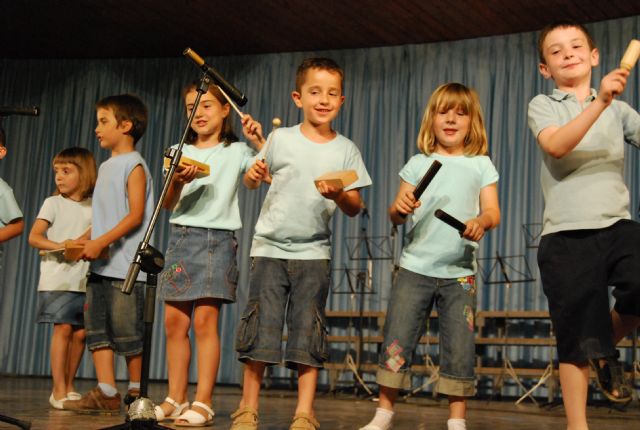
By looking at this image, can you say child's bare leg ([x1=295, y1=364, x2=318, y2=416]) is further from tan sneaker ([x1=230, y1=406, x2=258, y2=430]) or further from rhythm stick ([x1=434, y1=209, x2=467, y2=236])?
rhythm stick ([x1=434, y1=209, x2=467, y2=236])

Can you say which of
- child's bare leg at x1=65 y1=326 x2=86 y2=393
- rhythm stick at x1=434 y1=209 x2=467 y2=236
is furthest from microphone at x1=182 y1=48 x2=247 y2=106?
child's bare leg at x1=65 y1=326 x2=86 y2=393

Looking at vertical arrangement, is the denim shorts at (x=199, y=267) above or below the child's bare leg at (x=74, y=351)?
above

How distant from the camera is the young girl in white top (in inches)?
157

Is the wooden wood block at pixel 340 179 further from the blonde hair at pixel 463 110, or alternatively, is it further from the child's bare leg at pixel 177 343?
the child's bare leg at pixel 177 343

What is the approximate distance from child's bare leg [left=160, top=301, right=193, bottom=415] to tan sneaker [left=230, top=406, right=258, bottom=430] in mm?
541

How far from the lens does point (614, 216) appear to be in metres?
2.26

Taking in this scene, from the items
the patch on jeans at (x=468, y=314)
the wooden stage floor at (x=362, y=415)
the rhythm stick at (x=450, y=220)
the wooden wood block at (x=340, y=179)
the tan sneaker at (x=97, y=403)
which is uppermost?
the wooden wood block at (x=340, y=179)

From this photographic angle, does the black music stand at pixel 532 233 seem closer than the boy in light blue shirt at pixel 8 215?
No

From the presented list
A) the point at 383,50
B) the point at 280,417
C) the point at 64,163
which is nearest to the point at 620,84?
the point at 280,417

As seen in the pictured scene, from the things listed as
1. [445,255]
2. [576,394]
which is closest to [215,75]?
[445,255]

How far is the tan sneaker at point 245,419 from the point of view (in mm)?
2588

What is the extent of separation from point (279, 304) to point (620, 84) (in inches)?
51.4

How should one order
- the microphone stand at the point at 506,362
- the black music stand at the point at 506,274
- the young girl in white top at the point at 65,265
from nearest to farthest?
the young girl in white top at the point at 65,265 < the microphone stand at the point at 506,362 < the black music stand at the point at 506,274

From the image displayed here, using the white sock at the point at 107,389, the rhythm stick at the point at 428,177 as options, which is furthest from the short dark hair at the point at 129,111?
the rhythm stick at the point at 428,177
